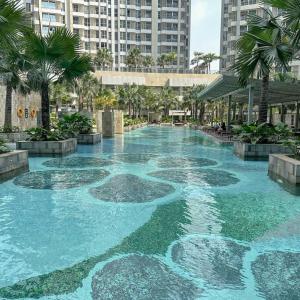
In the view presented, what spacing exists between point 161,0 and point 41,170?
279 feet

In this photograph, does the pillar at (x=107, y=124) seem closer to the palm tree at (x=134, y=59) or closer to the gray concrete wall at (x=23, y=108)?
the gray concrete wall at (x=23, y=108)

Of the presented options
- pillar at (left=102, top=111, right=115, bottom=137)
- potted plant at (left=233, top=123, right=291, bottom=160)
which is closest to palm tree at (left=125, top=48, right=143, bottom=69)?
pillar at (left=102, top=111, right=115, bottom=137)

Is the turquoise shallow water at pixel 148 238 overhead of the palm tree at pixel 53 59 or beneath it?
beneath

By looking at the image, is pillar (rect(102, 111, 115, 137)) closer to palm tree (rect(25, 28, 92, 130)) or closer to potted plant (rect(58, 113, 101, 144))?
potted plant (rect(58, 113, 101, 144))

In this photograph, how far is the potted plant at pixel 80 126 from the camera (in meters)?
21.8

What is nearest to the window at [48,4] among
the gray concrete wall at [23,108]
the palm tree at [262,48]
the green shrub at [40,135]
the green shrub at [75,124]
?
the gray concrete wall at [23,108]

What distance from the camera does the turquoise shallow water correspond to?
4348 mm

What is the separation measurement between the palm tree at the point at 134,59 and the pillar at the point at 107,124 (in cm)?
5331

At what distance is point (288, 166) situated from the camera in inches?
392

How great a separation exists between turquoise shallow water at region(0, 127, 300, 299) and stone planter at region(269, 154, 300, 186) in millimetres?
351

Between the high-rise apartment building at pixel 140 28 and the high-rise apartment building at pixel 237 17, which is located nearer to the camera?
the high-rise apartment building at pixel 237 17

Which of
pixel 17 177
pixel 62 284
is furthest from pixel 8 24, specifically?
pixel 62 284

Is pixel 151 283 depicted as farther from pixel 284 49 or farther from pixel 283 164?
pixel 284 49

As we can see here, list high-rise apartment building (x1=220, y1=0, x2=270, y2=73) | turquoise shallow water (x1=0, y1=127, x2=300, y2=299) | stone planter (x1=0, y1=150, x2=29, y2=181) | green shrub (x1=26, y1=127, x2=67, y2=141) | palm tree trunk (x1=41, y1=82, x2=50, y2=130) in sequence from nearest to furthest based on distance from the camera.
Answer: turquoise shallow water (x1=0, y1=127, x2=300, y2=299) → stone planter (x1=0, y1=150, x2=29, y2=181) → green shrub (x1=26, y1=127, x2=67, y2=141) → palm tree trunk (x1=41, y1=82, x2=50, y2=130) → high-rise apartment building (x1=220, y1=0, x2=270, y2=73)
